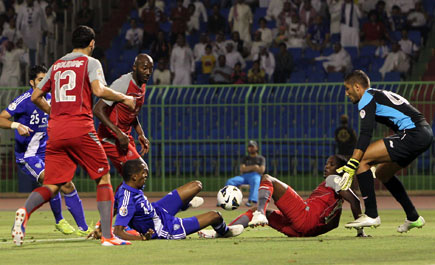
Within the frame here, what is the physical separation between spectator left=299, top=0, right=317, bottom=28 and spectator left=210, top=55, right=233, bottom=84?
8.04 ft

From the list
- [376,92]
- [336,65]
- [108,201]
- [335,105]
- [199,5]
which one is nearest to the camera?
[108,201]

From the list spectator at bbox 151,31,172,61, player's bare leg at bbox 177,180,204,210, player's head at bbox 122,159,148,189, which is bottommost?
player's bare leg at bbox 177,180,204,210

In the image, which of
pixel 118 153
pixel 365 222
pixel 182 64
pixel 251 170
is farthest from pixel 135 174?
pixel 182 64

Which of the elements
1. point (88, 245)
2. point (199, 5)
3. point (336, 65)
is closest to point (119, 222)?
point (88, 245)

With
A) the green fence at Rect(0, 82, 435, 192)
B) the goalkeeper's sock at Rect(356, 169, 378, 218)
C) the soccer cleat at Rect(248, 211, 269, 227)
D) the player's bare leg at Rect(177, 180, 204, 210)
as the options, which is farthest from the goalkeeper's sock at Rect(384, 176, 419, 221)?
the green fence at Rect(0, 82, 435, 192)

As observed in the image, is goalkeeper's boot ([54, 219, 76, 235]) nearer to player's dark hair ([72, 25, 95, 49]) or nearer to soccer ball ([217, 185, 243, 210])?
soccer ball ([217, 185, 243, 210])

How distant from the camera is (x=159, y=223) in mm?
10078

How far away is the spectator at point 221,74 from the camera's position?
23141 millimetres

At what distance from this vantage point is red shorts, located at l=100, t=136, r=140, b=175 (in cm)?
1105

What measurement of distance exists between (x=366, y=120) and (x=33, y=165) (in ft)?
14.1

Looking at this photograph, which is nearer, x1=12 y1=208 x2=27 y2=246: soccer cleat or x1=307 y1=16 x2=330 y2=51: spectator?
x1=12 y1=208 x2=27 y2=246: soccer cleat

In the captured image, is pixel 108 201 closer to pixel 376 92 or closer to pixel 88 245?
pixel 88 245

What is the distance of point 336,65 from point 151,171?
18.3 feet

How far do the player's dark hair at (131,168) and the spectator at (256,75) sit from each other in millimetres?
12680
